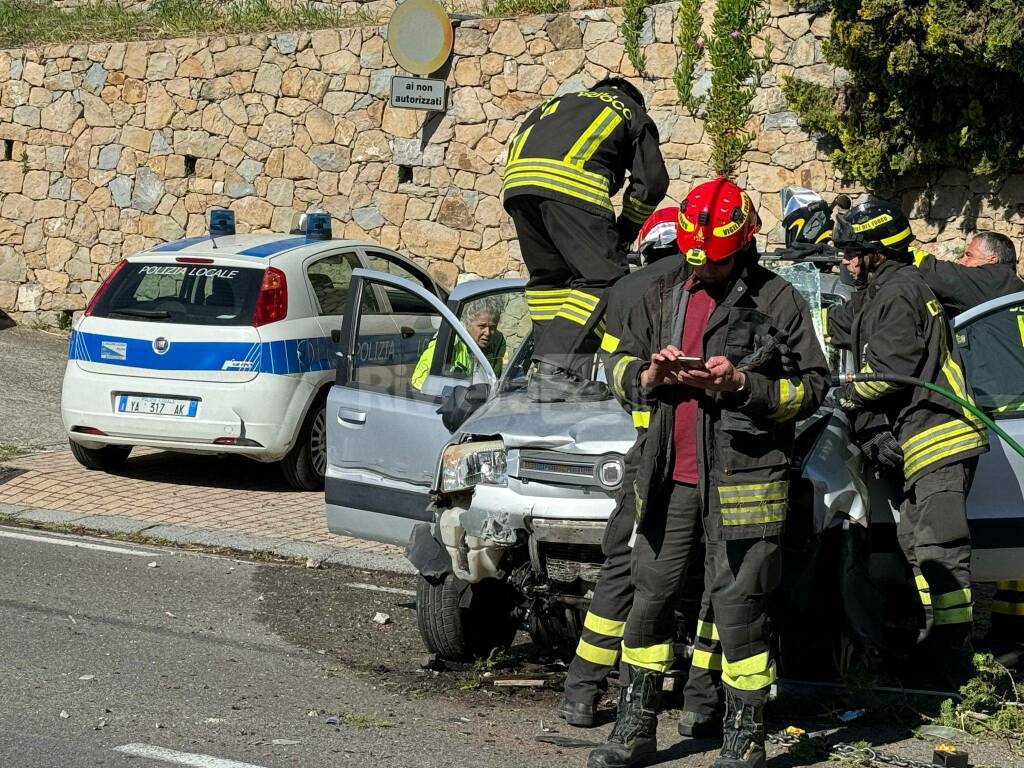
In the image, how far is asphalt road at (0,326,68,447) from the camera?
12359 mm

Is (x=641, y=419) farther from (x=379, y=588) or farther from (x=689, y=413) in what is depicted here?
(x=379, y=588)

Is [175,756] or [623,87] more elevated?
[623,87]

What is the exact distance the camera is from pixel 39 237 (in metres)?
17.8

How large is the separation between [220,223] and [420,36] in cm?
457

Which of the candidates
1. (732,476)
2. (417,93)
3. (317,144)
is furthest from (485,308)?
(317,144)

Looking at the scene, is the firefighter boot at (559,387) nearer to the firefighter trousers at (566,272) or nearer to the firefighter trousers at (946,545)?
the firefighter trousers at (566,272)

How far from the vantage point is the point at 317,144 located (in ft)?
53.0

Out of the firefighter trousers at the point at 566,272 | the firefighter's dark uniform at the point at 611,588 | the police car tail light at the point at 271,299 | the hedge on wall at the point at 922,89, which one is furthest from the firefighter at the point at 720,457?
the hedge on wall at the point at 922,89

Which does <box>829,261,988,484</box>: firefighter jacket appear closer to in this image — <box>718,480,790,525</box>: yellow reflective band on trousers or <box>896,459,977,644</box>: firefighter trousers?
<box>896,459,977,644</box>: firefighter trousers

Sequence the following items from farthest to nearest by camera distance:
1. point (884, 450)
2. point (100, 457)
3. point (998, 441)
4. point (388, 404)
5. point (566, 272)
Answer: point (100, 457) < point (388, 404) < point (566, 272) < point (998, 441) < point (884, 450)

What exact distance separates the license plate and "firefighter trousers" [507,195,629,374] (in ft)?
13.0

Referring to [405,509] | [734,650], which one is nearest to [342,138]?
[405,509]

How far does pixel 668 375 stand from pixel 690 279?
0.49 metres

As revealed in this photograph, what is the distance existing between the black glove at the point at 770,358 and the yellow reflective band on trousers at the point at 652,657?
106cm
